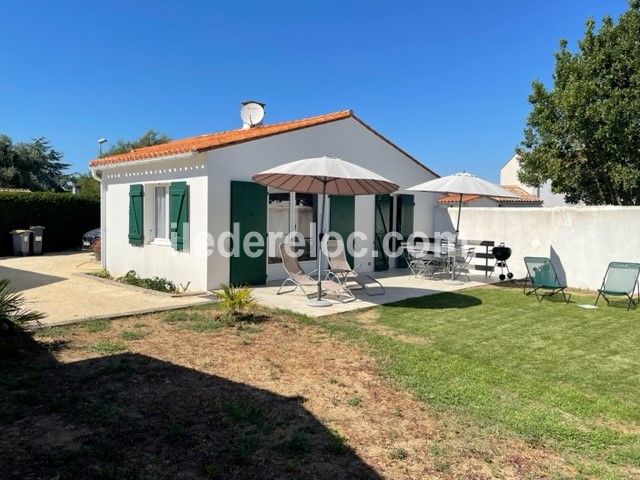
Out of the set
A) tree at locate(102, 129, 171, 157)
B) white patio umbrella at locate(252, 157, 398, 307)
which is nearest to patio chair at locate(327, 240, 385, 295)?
white patio umbrella at locate(252, 157, 398, 307)

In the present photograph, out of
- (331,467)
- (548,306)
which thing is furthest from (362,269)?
(331,467)

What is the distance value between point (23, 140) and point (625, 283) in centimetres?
4890

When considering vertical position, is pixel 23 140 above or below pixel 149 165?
above

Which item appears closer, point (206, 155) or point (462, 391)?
point (462, 391)

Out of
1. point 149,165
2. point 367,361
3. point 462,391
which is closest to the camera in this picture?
point 462,391

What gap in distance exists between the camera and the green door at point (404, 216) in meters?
15.4

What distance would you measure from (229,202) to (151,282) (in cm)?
295

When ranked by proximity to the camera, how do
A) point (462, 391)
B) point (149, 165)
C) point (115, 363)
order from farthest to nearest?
point (149, 165) → point (115, 363) → point (462, 391)

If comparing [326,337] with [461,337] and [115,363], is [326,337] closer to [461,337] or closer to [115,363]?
[461,337]

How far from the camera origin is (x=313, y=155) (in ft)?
41.8

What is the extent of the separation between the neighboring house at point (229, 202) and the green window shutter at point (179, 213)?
0.07 feet

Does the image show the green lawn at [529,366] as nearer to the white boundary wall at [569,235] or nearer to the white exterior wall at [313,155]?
the white boundary wall at [569,235]

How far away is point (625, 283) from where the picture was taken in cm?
1012

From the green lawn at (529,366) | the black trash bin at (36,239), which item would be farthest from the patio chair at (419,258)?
the black trash bin at (36,239)
